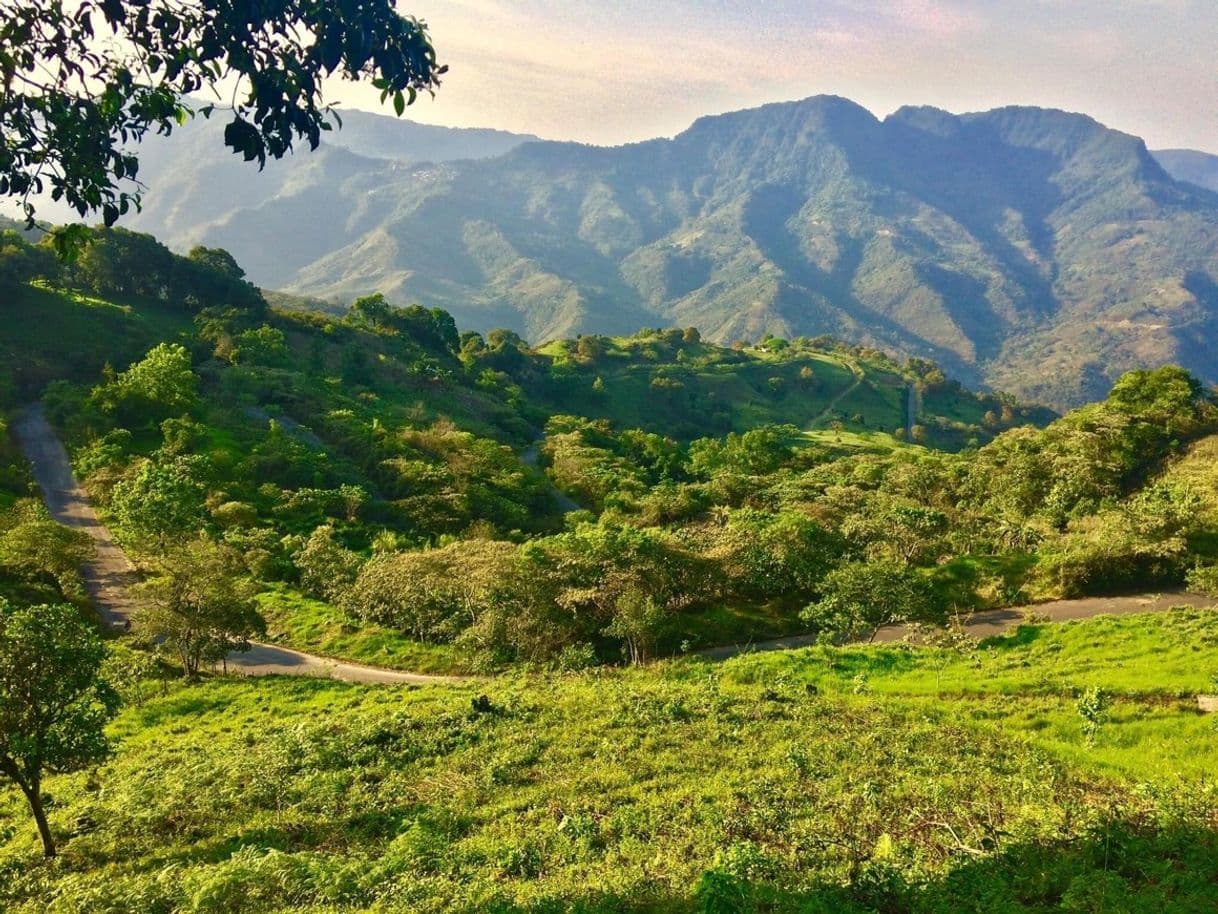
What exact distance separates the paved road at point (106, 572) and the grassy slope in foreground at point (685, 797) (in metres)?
4.47

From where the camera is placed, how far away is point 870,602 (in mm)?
28000

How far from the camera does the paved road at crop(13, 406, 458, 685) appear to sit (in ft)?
96.9

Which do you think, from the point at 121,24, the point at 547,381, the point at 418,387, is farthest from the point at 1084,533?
the point at 547,381

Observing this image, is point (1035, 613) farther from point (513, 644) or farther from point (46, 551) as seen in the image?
point (46, 551)

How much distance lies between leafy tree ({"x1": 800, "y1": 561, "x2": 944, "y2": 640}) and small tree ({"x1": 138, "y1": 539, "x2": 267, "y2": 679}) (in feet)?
78.7

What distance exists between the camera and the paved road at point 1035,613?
A: 28797mm

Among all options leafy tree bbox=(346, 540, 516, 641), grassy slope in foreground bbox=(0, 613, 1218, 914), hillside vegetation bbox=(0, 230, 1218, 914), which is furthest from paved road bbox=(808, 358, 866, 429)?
grassy slope in foreground bbox=(0, 613, 1218, 914)

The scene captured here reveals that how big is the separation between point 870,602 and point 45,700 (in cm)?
2647

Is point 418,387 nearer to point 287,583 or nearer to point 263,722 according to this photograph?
point 287,583

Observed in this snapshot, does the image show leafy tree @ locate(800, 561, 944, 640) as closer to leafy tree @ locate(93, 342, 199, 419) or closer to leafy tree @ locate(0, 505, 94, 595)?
leafy tree @ locate(0, 505, 94, 595)

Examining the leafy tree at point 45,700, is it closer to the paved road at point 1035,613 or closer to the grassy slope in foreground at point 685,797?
the grassy slope in foreground at point 685,797

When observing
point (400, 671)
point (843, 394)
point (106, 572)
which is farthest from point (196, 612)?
point (843, 394)

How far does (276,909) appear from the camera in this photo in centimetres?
1011

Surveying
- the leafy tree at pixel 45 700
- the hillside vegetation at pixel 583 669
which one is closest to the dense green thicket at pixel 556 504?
the hillside vegetation at pixel 583 669
